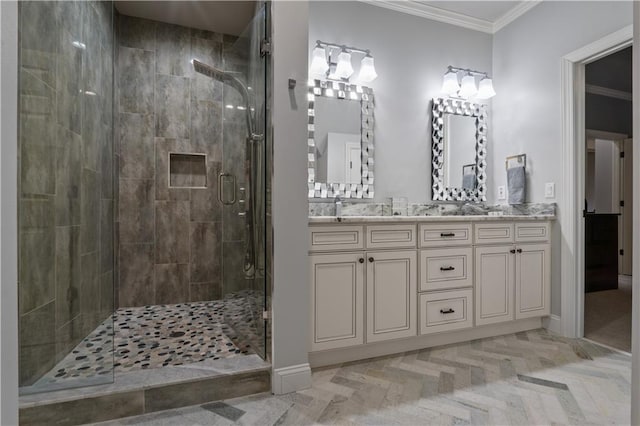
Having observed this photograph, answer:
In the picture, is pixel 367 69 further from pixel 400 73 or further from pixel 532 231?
pixel 532 231

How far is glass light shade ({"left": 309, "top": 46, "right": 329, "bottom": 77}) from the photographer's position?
2.58 meters

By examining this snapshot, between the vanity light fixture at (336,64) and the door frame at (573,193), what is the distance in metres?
1.51

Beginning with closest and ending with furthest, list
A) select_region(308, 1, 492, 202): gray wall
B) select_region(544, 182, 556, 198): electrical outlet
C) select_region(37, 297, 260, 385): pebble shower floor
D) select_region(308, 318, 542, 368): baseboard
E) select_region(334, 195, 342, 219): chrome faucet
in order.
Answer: select_region(37, 297, 260, 385): pebble shower floor
select_region(308, 318, 542, 368): baseboard
select_region(334, 195, 342, 219): chrome faucet
select_region(544, 182, 556, 198): electrical outlet
select_region(308, 1, 492, 202): gray wall

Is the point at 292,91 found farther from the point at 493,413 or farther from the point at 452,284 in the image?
the point at 493,413

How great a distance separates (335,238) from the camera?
1965mm

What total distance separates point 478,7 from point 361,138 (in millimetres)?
1700

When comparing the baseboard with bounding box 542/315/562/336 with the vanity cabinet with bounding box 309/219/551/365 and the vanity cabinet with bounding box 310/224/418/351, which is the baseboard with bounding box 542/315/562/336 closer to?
the vanity cabinet with bounding box 309/219/551/365

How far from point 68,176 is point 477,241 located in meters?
2.58

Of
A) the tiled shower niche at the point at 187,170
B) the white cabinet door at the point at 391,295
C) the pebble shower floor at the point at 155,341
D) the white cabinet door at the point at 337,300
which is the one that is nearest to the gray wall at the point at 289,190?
the white cabinet door at the point at 337,300

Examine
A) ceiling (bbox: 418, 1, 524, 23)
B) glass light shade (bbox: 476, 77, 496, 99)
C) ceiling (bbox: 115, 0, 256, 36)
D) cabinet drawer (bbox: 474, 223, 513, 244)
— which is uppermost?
ceiling (bbox: 418, 1, 524, 23)

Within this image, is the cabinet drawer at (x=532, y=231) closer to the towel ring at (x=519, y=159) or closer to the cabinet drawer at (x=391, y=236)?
the towel ring at (x=519, y=159)

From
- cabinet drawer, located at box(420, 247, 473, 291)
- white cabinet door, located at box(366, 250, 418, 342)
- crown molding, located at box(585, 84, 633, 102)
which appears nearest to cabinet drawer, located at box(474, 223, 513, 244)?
cabinet drawer, located at box(420, 247, 473, 291)

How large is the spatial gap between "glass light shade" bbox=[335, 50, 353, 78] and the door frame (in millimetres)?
1688

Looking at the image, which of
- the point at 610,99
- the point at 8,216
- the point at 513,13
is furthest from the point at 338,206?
the point at 610,99
